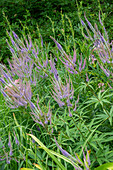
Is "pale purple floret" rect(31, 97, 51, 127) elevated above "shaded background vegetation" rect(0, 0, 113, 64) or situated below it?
below

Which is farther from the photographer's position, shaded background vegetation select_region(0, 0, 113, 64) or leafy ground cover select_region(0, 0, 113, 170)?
shaded background vegetation select_region(0, 0, 113, 64)

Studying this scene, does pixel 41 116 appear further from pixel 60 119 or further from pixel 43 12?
pixel 43 12

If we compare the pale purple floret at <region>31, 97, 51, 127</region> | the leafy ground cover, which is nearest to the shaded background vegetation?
the leafy ground cover

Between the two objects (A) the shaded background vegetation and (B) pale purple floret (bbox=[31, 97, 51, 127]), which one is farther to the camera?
(A) the shaded background vegetation

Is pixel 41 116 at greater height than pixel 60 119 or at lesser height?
greater

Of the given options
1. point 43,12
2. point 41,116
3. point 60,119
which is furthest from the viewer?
point 43,12

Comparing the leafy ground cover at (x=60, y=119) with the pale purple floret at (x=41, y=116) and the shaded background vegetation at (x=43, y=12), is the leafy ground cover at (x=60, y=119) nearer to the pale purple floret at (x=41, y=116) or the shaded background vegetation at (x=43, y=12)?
the pale purple floret at (x=41, y=116)

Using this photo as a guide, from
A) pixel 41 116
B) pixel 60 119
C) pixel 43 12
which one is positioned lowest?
pixel 60 119

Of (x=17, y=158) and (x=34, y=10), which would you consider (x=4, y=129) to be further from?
(x=34, y=10)

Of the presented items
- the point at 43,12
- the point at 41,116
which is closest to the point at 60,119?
the point at 41,116

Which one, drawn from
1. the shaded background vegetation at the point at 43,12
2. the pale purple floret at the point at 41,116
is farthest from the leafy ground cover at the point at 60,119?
the shaded background vegetation at the point at 43,12

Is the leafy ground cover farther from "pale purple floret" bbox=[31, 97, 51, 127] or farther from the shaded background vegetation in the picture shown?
the shaded background vegetation

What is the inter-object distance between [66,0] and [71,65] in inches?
196

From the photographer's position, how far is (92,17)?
6312mm
